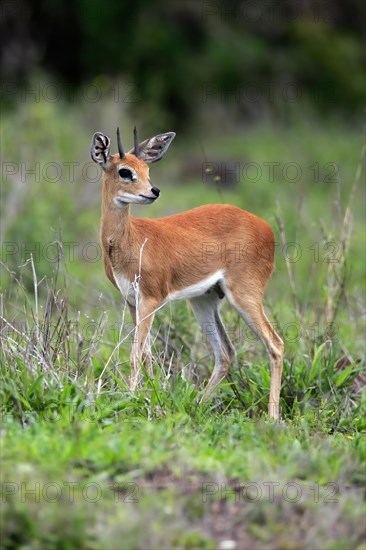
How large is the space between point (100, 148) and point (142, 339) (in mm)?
1350

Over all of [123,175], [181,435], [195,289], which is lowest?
[181,435]

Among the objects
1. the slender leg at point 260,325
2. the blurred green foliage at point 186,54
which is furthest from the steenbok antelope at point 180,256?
the blurred green foliage at point 186,54

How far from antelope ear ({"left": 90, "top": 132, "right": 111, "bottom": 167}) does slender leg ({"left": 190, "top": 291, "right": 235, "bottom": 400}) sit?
1.31m

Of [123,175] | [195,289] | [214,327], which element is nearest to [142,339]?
[195,289]

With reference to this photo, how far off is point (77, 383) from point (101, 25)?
19.3 m

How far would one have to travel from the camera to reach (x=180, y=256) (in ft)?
24.3

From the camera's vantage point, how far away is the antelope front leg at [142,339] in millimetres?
6840

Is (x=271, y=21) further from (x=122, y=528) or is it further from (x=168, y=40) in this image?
(x=122, y=528)

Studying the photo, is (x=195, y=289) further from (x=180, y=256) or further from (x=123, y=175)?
(x=123, y=175)

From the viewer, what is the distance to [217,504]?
5.01 metres

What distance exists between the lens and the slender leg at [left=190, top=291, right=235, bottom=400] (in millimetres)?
7598

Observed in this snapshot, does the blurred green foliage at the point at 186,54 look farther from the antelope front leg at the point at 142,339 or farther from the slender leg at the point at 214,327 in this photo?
the antelope front leg at the point at 142,339

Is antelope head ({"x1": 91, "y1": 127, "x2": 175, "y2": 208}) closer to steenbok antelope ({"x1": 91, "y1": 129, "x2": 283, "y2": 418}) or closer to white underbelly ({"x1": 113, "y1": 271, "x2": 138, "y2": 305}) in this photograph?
steenbok antelope ({"x1": 91, "y1": 129, "x2": 283, "y2": 418})

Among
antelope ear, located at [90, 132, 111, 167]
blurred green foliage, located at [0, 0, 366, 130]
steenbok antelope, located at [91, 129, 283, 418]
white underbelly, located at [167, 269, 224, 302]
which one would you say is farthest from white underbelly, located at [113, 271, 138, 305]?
blurred green foliage, located at [0, 0, 366, 130]
